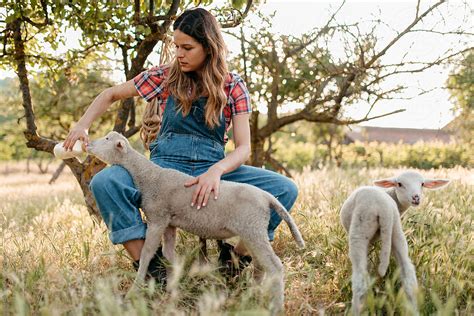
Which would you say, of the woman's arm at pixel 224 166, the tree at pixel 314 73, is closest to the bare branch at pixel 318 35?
the tree at pixel 314 73

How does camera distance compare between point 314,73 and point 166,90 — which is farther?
point 314,73

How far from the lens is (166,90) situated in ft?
13.4

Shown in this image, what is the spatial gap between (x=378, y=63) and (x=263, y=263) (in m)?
4.92

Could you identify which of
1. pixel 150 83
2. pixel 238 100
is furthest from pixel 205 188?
pixel 150 83

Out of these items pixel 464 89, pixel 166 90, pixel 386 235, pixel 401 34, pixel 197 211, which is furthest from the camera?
pixel 464 89

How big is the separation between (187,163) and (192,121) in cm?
32

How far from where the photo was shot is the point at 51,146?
5.95 m

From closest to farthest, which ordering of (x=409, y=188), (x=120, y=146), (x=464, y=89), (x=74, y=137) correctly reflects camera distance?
1. (x=409, y=188)
2. (x=120, y=146)
3. (x=74, y=137)
4. (x=464, y=89)

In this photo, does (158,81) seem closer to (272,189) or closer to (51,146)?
(272,189)

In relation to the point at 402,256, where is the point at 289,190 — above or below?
above

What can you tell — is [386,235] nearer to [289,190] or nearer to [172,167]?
[289,190]

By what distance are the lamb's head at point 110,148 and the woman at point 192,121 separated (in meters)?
0.08

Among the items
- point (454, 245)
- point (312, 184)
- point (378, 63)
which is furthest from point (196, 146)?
point (378, 63)

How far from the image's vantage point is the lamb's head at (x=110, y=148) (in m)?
3.58
